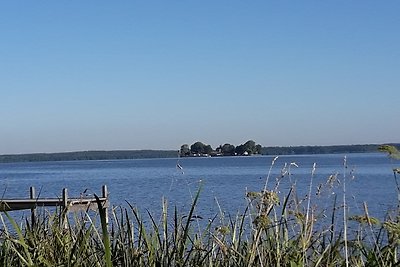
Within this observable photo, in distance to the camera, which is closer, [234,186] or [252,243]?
[252,243]

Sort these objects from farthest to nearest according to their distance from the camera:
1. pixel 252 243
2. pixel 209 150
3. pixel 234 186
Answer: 1. pixel 234 186
2. pixel 209 150
3. pixel 252 243

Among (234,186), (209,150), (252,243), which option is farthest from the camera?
(234,186)

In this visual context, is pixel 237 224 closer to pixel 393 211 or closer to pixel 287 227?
pixel 287 227

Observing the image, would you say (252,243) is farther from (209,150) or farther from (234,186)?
(234,186)

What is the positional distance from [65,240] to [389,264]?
6.51 ft

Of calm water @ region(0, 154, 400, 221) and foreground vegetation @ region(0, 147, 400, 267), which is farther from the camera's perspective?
calm water @ region(0, 154, 400, 221)

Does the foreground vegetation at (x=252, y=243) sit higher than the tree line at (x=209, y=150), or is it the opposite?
the tree line at (x=209, y=150)

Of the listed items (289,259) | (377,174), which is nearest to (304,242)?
(289,259)

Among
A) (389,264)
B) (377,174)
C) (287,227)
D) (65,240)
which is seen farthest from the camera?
(377,174)

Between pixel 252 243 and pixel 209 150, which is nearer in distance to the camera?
pixel 252 243

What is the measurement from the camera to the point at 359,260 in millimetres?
3945

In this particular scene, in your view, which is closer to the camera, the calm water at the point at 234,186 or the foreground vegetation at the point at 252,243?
the foreground vegetation at the point at 252,243

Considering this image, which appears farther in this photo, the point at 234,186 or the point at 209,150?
the point at 234,186

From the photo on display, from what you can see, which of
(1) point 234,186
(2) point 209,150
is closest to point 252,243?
(2) point 209,150
